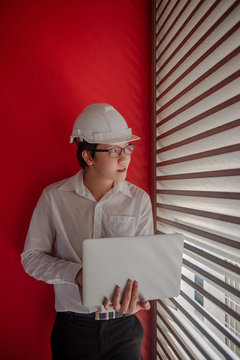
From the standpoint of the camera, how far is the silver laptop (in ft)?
3.12

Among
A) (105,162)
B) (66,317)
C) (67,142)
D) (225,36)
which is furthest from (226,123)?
(66,317)

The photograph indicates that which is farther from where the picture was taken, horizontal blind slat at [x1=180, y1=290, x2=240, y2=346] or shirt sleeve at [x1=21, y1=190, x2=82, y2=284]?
shirt sleeve at [x1=21, y1=190, x2=82, y2=284]

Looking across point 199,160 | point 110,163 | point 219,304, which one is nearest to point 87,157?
point 110,163

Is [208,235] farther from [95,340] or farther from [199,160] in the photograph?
[95,340]

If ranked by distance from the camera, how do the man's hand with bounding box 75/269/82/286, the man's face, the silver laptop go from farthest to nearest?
the man's face, the man's hand with bounding box 75/269/82/286, the silver laptop

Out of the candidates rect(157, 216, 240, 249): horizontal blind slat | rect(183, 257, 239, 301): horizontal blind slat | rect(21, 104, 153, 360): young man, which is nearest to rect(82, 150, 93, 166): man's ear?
rect(21, 104, 153, 360): young man

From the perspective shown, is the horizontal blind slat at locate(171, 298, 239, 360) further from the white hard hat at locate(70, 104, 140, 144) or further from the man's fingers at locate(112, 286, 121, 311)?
the white hard hat at locate(70, 104, 140, 144)

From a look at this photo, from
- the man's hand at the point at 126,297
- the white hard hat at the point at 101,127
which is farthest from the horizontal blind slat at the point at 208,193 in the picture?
the man's hand at the point at 126,297

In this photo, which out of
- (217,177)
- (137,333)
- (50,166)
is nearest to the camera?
(217,177)

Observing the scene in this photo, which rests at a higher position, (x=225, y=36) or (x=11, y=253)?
(x=225, y=36)

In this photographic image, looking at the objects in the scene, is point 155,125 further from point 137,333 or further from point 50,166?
point 137,333

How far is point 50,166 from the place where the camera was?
1.67 meters

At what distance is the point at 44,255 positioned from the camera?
4.43 ft

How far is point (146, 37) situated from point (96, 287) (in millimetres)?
1966
